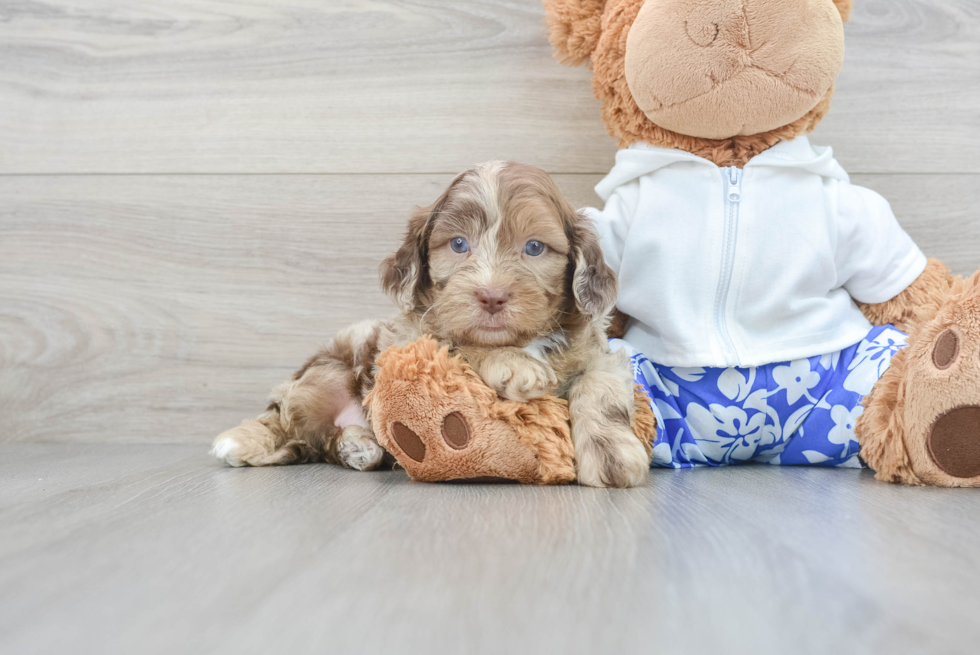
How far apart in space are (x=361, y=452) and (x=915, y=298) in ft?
3.77

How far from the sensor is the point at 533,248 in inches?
48.9

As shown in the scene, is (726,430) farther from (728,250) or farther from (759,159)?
(759,159)

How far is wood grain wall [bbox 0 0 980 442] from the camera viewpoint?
187 cm

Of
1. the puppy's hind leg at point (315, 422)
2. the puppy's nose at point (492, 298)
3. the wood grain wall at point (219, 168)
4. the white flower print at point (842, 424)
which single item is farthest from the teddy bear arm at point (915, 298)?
the puppy's hind leg at point (315, 422)

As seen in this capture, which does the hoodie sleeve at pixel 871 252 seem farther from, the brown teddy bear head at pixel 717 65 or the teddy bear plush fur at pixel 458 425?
the teddy bear plush fur at pixel 458 425

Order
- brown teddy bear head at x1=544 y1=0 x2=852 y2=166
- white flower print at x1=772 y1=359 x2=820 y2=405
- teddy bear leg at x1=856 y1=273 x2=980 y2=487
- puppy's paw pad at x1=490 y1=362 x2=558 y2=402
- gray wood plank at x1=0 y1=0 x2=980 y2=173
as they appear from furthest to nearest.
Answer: gray wood plank at x1=0 y1=0 x2=980 y2=173
white flower print at x1=772 y1=359 x2=820 y2=405
brown teddy bear head at x1=544 y1=0 x2=852 y2=166
puppy's paw pad at x1=490 y1=362 x2=558 y2=402
teddy bear leg at x1=856 y1=273 x2=980 y2=487

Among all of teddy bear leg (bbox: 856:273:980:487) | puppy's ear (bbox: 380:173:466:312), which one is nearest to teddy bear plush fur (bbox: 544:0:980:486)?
teddy bear leg (bbox: 856:273:980:487)

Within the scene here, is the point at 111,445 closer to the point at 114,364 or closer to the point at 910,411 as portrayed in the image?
the point at 114,364

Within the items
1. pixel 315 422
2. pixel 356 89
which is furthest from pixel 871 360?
pixel 356 89

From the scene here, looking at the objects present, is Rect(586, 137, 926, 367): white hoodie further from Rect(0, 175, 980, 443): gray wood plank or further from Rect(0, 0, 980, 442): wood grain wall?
Rect(0, 175, 980, 443): gray wood plank

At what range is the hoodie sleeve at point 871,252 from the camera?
4.93 feet

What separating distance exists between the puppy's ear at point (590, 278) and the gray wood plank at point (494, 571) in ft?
1.03

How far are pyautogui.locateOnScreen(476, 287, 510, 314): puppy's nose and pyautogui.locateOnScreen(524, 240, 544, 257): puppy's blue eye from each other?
0.33 ft

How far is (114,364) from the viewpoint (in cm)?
194
